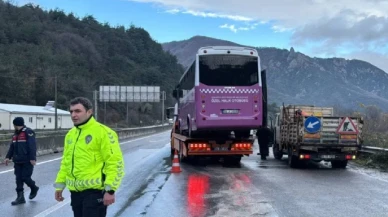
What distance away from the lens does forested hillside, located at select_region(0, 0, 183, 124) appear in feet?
275

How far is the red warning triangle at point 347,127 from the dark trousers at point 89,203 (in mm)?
12894

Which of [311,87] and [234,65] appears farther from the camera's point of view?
[311,87]

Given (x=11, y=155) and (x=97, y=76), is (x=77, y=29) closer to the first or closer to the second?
(x=97, y=76)

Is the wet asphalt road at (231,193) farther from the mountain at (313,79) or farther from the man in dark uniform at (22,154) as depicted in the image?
the mountain at (313,79)

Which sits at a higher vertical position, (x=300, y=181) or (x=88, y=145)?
(x=88, y=145)

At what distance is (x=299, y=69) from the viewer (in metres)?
184

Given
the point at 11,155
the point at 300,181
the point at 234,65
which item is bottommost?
the point at 300,181

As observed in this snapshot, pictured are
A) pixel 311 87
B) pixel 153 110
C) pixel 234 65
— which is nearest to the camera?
pixel 234 65

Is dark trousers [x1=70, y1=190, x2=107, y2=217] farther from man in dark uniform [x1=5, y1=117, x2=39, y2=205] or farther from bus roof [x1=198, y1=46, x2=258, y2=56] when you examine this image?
bus roof [x1=198, y1=46, x2=258, y2=56]

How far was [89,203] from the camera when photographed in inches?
192

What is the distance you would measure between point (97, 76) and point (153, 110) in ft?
61.4

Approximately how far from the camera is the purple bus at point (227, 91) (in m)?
16.3

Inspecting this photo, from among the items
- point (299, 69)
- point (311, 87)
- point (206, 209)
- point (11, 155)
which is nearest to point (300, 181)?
point (206, 209)

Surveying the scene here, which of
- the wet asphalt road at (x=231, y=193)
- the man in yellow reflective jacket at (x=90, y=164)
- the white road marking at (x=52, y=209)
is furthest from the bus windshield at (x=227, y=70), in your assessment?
the man in yellow reflective jacket at (x=90, y=164)
